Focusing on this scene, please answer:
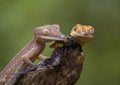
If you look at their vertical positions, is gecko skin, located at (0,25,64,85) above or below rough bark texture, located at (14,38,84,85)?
below

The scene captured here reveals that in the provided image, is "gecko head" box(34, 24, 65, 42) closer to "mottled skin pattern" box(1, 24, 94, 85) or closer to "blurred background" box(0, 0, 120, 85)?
"mottled skin pattern" box(1, 24, 94, 85)

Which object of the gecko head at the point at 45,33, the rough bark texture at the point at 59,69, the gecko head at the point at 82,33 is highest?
the gecko head at the point at 82,33

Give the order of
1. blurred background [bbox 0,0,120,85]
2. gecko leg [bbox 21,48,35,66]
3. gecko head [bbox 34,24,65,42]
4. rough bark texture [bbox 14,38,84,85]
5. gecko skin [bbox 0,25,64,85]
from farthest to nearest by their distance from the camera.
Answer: blurred background [bbox 0,0,120,85]
gecko head [bbox 34,24,65,42]
gecko skin [bbox 0,25,64,85]
gecko leg [bbox 21,48,35,66]
rough bark texture [bbox 14,38,84,85]

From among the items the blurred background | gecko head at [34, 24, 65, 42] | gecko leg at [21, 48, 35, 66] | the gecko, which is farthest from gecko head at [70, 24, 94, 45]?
the blurred background

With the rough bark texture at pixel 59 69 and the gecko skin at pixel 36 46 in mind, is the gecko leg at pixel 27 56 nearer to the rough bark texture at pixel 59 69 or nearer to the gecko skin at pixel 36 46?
the gecko skin at pixel 36 46

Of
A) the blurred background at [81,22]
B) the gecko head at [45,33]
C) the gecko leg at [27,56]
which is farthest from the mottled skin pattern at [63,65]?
the blurred background at [81,22]

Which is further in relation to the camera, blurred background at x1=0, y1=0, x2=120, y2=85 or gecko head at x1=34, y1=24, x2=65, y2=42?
blurred background at x1=0, y1=0, x2=120, y2=85
